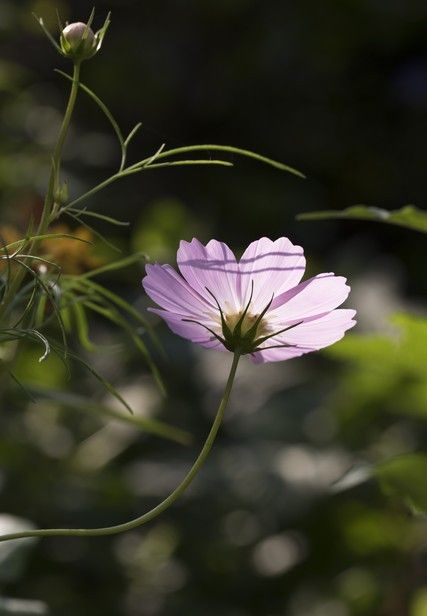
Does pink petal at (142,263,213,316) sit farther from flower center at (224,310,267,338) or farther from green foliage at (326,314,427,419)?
green foliage at (326,314,427,419)

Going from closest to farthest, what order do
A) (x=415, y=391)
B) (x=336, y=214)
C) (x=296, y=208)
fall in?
(x=336, y=214) → (x=415, y=391) → (x=296, y=208)

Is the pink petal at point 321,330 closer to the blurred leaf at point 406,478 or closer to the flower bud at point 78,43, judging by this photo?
the flower bud at point 78,43

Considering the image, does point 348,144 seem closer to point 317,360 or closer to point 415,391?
point 317,360

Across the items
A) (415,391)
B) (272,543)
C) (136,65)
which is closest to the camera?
(415,391)

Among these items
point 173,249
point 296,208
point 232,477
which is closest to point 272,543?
point 232,477

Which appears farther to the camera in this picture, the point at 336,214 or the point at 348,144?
the point at 348,144

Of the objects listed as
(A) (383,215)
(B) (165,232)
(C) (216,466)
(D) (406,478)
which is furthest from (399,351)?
(B) (165,232)

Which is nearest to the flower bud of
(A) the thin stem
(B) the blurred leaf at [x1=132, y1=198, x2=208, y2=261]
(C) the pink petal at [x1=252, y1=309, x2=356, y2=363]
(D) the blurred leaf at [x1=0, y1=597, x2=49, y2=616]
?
(A) the thin stem

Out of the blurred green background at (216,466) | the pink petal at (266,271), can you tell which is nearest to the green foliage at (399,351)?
the blurred green background at (216,466)
